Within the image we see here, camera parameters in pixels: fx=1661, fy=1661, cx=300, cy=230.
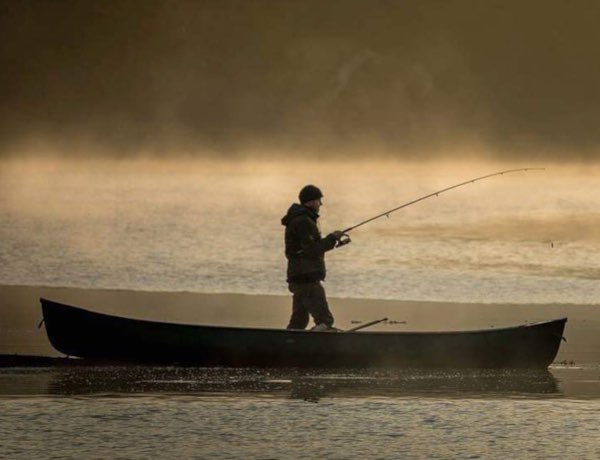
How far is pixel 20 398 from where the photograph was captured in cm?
1448

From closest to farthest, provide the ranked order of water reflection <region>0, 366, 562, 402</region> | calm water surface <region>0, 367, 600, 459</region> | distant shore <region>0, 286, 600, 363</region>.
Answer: calm water surface <region>0, 367, 600, 459</region> < water reflection <region>0, 366, 562, 402</region> < distant shore <region>0, 286, 600, 363</region>

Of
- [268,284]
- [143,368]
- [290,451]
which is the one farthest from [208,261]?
[290,451]

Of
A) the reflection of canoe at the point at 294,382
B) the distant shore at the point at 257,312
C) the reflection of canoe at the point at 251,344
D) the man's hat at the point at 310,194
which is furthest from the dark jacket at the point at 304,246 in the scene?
the distant shore at the point at 257,312

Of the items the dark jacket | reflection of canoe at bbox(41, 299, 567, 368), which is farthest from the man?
reflection of canoe at bbox(41, 299, 567, 368)

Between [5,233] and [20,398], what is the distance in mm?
29880

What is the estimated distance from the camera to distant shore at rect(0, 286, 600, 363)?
23.2 m

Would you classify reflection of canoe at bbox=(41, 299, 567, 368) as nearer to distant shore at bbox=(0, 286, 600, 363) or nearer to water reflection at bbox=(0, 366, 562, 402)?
water reflection at bbox=(0, 366, 562, 402)

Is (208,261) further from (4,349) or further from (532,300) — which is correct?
(4,349)

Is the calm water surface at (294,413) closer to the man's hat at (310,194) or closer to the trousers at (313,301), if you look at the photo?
the trousers at (313,301)

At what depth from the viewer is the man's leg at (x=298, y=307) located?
1744cm

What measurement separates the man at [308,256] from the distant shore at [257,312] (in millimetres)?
4006

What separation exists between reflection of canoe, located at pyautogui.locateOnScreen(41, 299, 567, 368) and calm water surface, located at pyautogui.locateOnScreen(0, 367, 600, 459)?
0.45 feet

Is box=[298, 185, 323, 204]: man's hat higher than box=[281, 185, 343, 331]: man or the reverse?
higher

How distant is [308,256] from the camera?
17391mm
